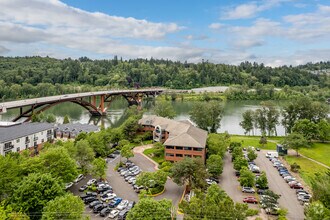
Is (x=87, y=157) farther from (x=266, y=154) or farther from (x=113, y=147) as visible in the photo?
(x=266, y=154)

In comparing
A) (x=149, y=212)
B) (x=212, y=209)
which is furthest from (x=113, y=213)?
(x=212, y=209)

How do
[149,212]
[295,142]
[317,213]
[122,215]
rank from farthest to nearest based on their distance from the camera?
1. [295,142]
2. [122,215]
3. [317,213]
4. [149,212]

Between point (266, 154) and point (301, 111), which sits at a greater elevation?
point (301, 111)

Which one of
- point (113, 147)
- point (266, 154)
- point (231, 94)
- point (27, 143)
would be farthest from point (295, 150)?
point (231, 94)

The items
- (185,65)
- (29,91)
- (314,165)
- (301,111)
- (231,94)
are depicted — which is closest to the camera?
(314,165)

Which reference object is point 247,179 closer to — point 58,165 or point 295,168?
point 295,168

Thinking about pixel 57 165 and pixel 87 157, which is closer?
pixel 57 165

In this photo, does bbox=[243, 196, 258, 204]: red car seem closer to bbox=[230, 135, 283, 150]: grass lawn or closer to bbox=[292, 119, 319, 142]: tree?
bbox=[230, 135, 283, 150]: grass lawn
